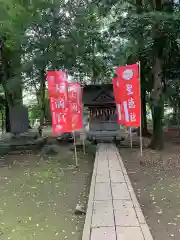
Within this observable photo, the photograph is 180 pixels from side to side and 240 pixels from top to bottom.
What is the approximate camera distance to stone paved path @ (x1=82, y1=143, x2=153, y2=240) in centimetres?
405

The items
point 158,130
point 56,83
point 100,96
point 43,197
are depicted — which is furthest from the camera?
point 100,96

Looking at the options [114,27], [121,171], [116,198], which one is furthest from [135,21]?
[116,198]

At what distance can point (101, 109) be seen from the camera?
1530cm

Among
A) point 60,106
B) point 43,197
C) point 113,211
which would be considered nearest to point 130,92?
point 60,106

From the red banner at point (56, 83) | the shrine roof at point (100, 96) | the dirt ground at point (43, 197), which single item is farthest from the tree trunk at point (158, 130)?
the red banner at point (56, 83)

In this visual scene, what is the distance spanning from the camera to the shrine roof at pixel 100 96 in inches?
589

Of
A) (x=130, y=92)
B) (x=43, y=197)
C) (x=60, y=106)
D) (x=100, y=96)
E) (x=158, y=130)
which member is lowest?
(x=43, y=197)

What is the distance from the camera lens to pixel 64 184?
7.82 metres

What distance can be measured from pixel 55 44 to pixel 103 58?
2.75m

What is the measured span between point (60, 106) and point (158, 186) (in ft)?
13.2

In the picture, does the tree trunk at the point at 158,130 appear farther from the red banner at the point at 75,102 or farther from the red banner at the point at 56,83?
the red banner at the point at 56,83

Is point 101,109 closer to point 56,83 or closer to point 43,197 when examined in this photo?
point 56,83

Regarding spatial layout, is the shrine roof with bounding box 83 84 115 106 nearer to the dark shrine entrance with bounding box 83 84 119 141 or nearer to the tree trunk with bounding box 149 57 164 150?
the dark shrine entrance with bounding box 83 84 119 141

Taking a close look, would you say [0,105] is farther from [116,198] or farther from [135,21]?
[116,198]
